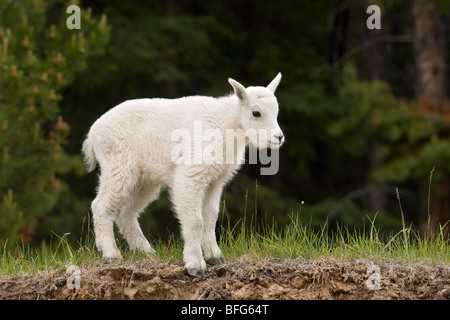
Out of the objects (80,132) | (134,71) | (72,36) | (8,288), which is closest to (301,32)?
(134,71)

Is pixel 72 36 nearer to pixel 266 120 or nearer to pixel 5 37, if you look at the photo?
pixel 5 37

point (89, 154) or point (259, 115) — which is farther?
point (89, 154)

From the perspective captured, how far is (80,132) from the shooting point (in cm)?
1655

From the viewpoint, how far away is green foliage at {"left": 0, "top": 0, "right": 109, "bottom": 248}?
402 inches

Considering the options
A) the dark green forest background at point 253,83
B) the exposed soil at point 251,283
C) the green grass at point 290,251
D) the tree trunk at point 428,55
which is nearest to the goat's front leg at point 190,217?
the exposed soil at point 251,283

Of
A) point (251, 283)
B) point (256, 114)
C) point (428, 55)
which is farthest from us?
point (428, 55)

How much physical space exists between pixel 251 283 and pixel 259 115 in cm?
146

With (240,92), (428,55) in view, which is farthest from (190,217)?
(428,55)

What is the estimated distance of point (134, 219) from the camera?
22.2 ft

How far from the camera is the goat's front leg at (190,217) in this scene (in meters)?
5.84

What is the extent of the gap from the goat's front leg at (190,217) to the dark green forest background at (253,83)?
11.5 feet

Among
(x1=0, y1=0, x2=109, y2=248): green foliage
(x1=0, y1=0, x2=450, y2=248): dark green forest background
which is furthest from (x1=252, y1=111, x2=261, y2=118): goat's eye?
(x1=0, y1=0, x2=109, y2=248): green foliage

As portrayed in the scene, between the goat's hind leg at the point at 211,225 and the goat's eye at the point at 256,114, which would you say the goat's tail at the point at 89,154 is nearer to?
the goat's hind leg at the point at 211,225

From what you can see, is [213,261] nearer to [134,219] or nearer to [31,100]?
[134,219]
